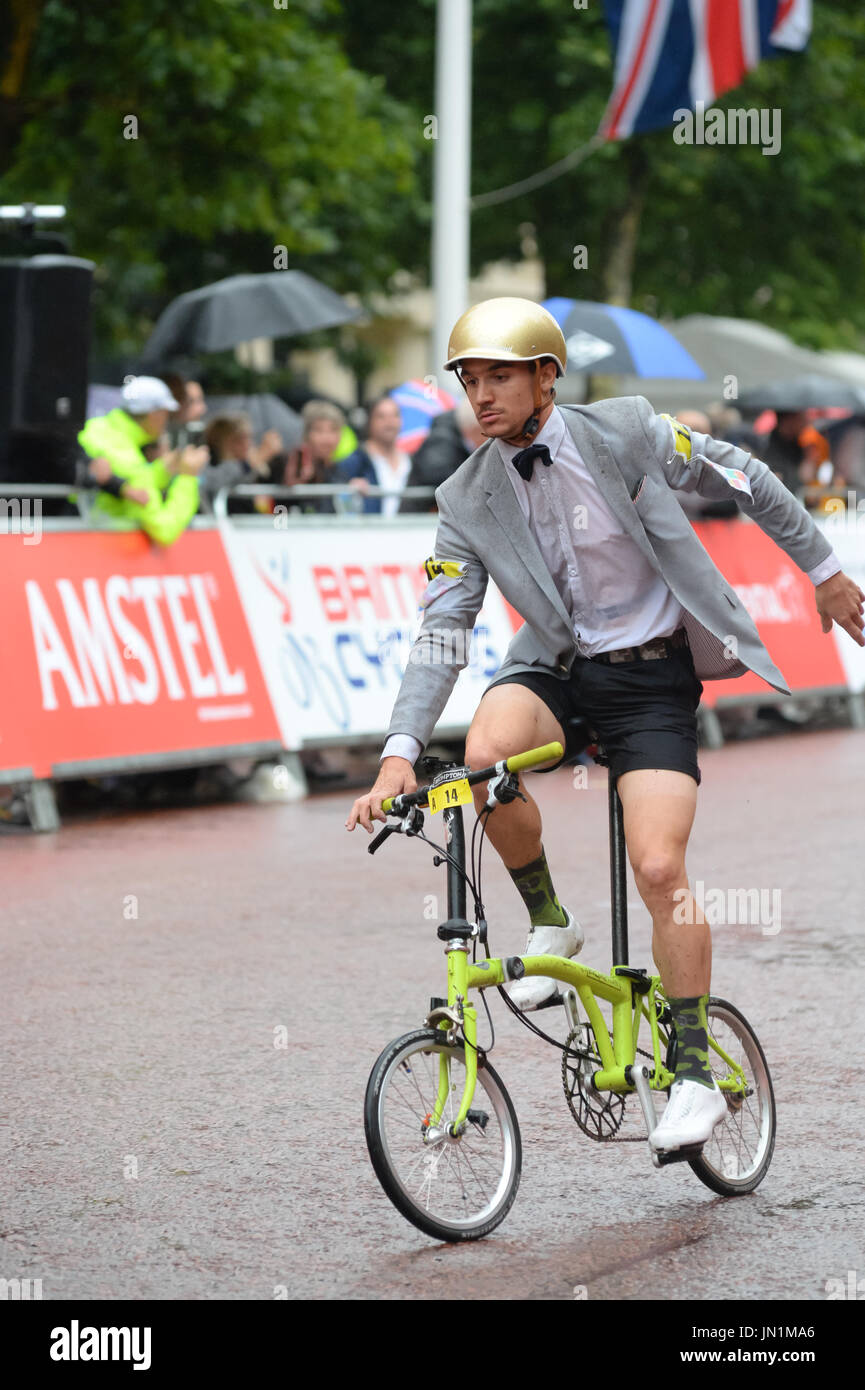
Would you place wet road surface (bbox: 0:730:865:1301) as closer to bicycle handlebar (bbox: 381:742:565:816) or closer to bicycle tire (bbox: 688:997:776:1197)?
bicycle tire (bbox: 688:997:776:1197)

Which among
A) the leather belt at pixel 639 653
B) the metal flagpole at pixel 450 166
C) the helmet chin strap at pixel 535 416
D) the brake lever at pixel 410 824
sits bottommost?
the brake lever at pixel 410 824

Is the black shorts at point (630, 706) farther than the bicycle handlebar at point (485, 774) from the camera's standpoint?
Yes

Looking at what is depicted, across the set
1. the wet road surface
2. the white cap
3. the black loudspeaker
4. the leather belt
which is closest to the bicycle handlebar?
the leather belt

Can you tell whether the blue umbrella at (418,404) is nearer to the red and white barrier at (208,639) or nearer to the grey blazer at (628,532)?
the red and white barrier at (208,639)

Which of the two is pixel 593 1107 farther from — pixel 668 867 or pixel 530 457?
pixel 530 457

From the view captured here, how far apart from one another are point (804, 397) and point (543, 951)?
58.2 ft

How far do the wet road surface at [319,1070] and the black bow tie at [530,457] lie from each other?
1622 millimetres

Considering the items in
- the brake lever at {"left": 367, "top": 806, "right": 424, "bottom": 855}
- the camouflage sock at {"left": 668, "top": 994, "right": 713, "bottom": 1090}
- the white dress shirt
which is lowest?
the camouflage sock at {"left": 668, "top": 994, "right": 713, "bottom": 1090}

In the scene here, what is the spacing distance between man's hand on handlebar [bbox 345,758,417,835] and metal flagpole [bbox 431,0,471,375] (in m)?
13.2

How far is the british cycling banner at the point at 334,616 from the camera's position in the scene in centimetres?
1212

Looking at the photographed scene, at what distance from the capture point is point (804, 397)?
2211 centimetres

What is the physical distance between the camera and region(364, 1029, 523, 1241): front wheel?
14.8 feet

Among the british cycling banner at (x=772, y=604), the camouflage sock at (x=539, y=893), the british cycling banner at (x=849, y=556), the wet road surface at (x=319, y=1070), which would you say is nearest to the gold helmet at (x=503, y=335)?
the camouflage sock at (x=539, y=893)

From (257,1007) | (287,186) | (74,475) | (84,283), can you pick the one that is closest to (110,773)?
(74,475)
